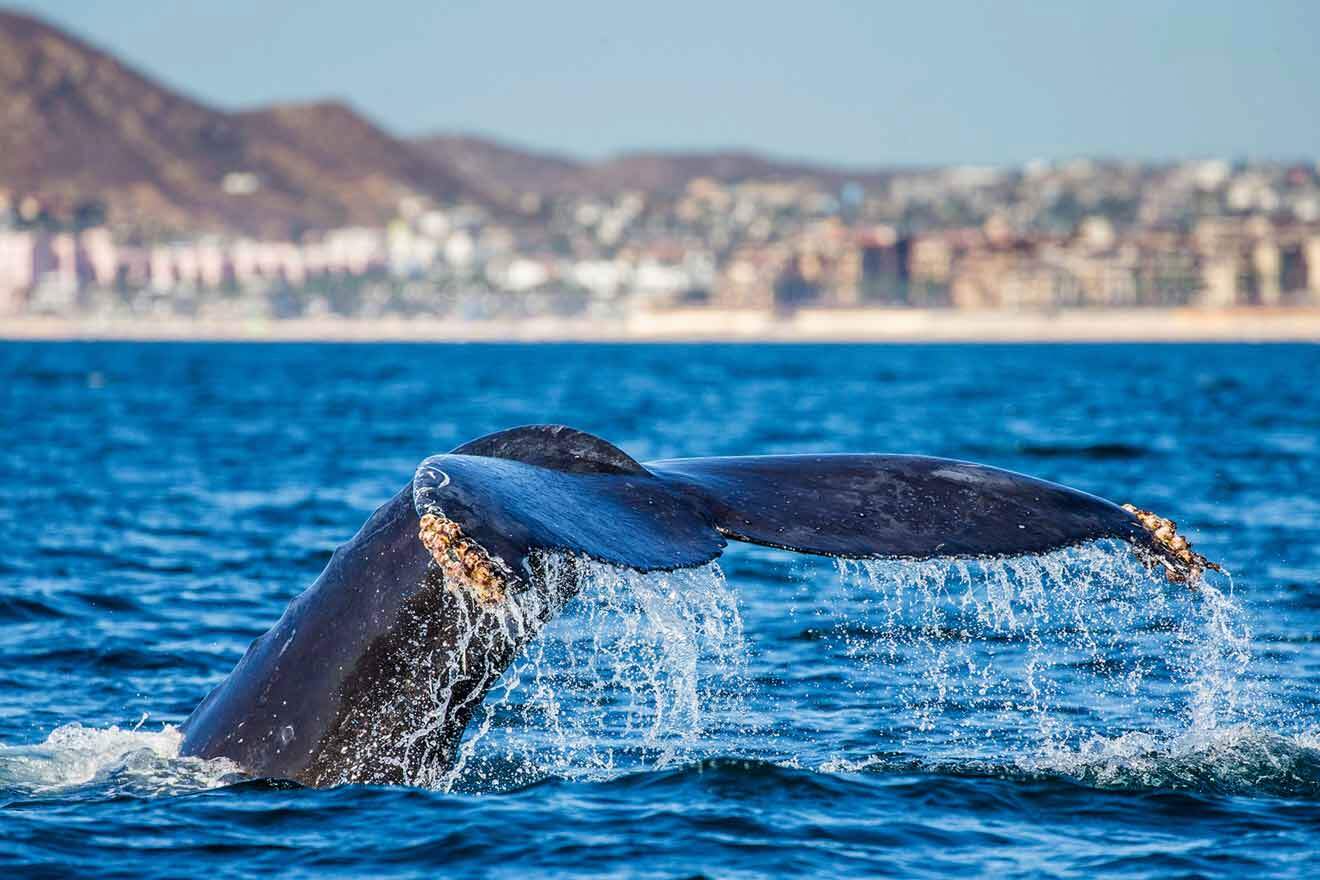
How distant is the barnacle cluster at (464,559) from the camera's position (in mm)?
4258

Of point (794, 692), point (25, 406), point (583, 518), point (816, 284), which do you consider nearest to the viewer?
point (583, 518)

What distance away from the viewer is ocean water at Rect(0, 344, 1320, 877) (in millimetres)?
5918

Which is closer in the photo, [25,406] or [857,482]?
[857,482]

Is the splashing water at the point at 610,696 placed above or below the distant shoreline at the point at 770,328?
below

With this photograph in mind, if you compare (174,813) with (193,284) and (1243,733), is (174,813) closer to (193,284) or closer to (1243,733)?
(1243,733)

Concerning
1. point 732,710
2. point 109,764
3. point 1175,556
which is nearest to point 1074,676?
point 732,710

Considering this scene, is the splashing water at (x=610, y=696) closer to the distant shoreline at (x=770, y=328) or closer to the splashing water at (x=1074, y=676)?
the splashing water at (x=1074, y=676)

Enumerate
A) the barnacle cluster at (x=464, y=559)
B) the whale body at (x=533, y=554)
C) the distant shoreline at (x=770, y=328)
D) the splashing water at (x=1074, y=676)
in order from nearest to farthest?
the barnacle cluster at (x=464, y=559) → the whale body at (x=533, y=554) → the splashing water at (x=1074, y=676) → the distant shoreline at (x=770, y=328)

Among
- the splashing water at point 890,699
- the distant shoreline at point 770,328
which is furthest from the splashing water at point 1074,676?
the distant shoreline at point 770,328

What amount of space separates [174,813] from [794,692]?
3294 mm

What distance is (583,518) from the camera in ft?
15.8

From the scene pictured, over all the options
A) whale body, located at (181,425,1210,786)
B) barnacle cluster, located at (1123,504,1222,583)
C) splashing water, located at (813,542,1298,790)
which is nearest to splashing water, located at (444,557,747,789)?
whale body, located at (181,425,1210,786)

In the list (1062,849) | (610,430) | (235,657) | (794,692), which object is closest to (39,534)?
(235,657)

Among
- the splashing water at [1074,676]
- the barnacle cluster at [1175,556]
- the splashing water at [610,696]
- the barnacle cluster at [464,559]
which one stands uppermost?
the barnacle cluster at [464,559]
